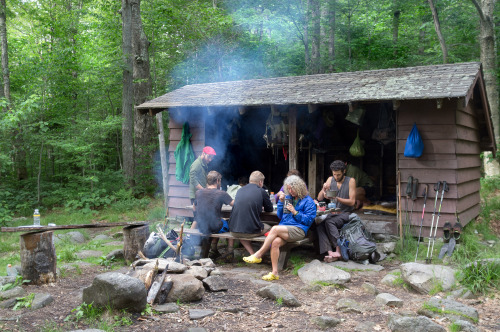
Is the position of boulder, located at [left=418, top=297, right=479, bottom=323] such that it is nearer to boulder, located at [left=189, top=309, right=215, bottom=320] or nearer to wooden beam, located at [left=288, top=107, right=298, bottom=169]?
boulder, located at [left=189, top=309, right=215, bottom=320]

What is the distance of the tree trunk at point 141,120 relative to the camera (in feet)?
47.3

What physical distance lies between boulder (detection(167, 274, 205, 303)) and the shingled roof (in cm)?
416

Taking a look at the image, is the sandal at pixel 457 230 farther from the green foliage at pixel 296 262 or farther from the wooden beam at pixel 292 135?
the wooden beam at pixel 292 135

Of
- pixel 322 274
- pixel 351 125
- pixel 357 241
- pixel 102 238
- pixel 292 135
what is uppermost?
pixel 351 125

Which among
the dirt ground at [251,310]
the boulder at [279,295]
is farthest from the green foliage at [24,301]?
the boulder at [279,295]

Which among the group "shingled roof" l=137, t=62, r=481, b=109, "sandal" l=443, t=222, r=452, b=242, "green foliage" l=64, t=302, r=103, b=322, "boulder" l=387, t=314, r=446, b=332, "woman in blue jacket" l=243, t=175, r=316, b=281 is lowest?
"boulder" l=387, t=314, r=446, b=332

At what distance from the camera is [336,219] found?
6863mm

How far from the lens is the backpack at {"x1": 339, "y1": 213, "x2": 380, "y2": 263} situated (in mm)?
6641

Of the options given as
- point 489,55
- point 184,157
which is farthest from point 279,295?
point 489,55

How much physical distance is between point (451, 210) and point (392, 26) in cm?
1423

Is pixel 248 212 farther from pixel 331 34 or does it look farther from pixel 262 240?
pixel 331 34

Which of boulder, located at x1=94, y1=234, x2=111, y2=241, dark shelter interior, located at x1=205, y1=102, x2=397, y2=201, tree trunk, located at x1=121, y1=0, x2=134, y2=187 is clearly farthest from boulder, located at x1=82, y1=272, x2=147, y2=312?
tree trunk, located at x1=121, y1=0, x2=134, y2=187

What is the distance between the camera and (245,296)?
16.9 ft

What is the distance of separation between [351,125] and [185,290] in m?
7.73
